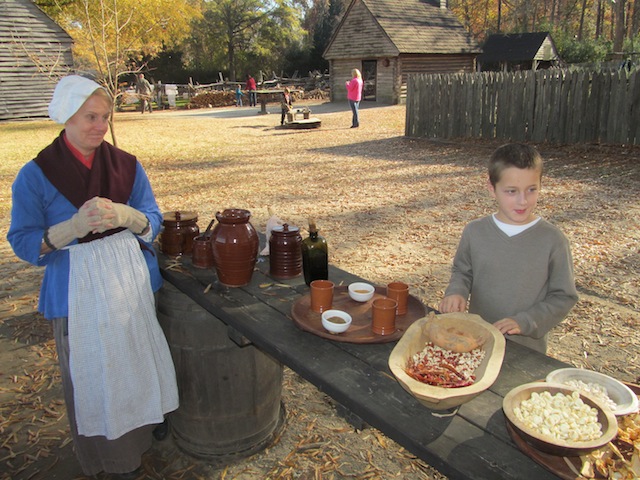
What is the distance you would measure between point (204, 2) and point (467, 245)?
49435mm

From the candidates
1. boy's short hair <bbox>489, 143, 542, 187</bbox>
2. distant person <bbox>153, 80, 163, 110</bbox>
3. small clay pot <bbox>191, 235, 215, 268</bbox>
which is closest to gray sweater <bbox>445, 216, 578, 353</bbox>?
boy's short hair <bbox>489, 143, 542, 187</bbox>

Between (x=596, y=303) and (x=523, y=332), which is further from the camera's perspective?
(x=596, y=303)

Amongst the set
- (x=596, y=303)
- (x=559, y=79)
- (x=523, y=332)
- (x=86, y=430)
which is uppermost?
(x=559, y=79)

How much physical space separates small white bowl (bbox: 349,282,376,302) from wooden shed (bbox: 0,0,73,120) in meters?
24.0

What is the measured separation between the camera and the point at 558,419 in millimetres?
1310

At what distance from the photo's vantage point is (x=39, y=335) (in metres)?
4.25

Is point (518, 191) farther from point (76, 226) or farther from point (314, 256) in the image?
point (76, 226)

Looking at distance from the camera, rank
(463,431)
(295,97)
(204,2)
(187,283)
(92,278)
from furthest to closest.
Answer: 1. (204,2)
2. (295,97)
3. (187,283)
4. (92,278)
5. (463,431)

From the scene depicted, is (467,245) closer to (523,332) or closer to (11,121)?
(523,332)

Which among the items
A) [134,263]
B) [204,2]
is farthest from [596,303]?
[204,2]

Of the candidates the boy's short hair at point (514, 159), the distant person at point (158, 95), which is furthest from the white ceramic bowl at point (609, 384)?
the distant person at point (158, 95)

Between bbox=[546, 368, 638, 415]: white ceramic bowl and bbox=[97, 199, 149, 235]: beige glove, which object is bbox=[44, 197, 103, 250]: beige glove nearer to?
bbox=[97, 199, 149, 235]: beige glove

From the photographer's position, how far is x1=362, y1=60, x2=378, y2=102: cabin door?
29266 millimetres

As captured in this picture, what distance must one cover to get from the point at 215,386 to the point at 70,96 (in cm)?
158
